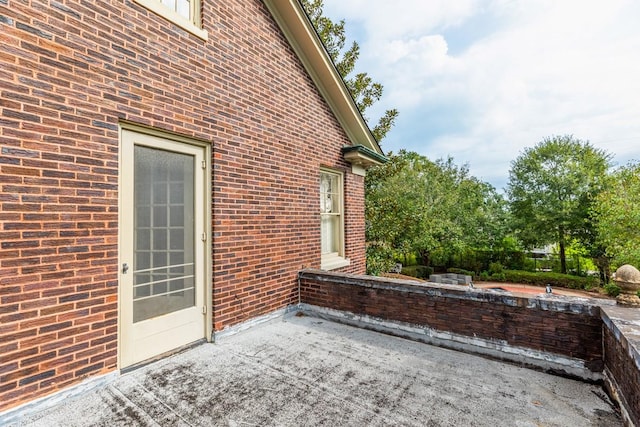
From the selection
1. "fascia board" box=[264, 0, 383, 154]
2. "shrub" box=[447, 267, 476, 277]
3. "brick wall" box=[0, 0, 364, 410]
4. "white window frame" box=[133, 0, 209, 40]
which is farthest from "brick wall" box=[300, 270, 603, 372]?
"shrub" box=[447, 267, 476, 277]

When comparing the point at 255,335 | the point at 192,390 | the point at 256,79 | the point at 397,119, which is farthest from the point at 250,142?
the point at 397,119

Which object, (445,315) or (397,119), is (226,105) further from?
(397,119)

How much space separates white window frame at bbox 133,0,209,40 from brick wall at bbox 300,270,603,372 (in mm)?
3889

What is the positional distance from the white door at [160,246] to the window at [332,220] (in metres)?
2.89

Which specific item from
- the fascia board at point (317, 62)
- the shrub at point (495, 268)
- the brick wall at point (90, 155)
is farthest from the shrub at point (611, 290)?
the brick wall at point (90, 155)

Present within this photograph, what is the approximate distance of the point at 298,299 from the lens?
4820 mm

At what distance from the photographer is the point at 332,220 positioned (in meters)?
6.18

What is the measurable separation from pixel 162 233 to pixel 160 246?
152 millimetres

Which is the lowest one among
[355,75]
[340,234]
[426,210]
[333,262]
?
[333,262]

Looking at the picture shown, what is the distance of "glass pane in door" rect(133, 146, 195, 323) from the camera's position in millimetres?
2945

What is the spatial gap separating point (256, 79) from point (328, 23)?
824cm

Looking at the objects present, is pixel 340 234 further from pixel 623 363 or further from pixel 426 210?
pixel 426 210

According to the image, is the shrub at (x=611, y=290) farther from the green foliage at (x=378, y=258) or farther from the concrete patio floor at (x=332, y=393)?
the concrete patio floor at (x=332, y=393)

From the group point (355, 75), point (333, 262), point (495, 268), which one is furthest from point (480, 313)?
point (495, 268)
